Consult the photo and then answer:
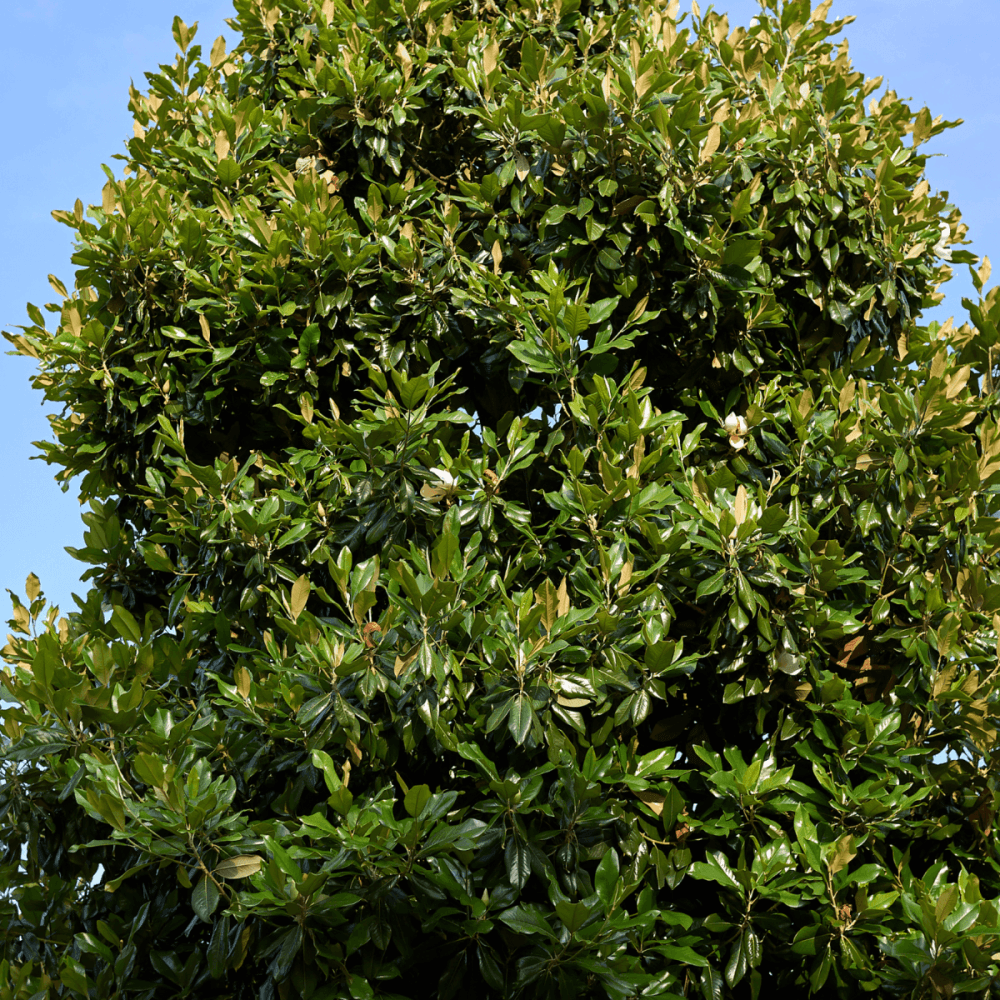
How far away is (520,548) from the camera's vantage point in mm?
5652

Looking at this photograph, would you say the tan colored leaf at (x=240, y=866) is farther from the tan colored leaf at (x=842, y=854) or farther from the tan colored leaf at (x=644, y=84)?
the tan colored leaf at (x=644, y=84)

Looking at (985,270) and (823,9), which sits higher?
(823,9)

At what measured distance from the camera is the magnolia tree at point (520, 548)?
15.5 ft

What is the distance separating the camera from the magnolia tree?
4727 mm

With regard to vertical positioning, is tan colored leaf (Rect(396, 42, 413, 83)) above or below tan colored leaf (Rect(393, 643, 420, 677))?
above

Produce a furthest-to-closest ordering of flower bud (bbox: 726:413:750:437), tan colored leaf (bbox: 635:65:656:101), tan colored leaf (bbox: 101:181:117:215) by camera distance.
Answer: tan colored leaf (bbox: 101:181:117:215)
flower bud (bbox: 726:413:750:437)
tan colored leaf (bbox: 635:65:656:101)

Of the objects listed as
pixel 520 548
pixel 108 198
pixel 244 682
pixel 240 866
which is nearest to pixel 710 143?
pixel 520 548

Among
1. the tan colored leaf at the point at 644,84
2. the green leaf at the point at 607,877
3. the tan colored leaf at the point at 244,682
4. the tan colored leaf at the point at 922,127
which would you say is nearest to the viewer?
the green leaf at the point at 607,877

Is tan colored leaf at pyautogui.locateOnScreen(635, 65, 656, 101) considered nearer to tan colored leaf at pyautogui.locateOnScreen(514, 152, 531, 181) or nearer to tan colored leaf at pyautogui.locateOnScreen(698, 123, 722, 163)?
tan colored leaf at pyautogui.locateOnScreen(698, 123, 722, 163)

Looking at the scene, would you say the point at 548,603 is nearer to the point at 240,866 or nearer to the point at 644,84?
the point at 240,866

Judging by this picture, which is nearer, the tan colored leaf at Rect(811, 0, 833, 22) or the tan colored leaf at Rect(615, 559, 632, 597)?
the tan colored leaf at Rect(615, 559, 632, 597)

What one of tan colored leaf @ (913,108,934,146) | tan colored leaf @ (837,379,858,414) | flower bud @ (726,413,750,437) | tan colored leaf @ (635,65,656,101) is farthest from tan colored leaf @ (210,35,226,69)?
tan colored leaf @ (837,379,858,414)

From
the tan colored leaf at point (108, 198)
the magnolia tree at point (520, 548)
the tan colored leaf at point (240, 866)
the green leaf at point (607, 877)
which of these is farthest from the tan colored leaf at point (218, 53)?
the green leaf at point (607, 877)

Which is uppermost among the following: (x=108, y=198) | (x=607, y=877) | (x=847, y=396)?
(x=108, y=198)
